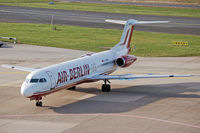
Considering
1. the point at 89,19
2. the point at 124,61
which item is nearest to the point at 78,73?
the point at 124,61

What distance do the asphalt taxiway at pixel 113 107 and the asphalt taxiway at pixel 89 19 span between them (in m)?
33.8

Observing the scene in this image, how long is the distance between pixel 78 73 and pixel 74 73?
2.21 ft

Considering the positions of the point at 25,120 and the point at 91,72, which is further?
the point at 91,72

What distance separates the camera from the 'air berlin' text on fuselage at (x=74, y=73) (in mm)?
38094

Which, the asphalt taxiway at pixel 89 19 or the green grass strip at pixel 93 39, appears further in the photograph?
the asphalt taxiway at pixel 89 19

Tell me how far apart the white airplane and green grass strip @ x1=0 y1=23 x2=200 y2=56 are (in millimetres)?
16541

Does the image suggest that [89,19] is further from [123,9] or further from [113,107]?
[113,107]

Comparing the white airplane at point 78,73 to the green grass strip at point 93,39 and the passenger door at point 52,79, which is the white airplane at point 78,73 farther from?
the green grass strip at point 93,39

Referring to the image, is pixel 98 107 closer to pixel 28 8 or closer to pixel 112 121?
pixel 112 121

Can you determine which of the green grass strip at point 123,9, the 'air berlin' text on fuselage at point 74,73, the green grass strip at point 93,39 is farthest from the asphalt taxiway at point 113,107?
the green grass strip at point 123,9

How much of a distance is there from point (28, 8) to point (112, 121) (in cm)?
8805

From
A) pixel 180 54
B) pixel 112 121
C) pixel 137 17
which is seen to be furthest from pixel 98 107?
pixel 137 17

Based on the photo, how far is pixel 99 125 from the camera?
106ft

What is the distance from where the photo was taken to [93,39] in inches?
2894
